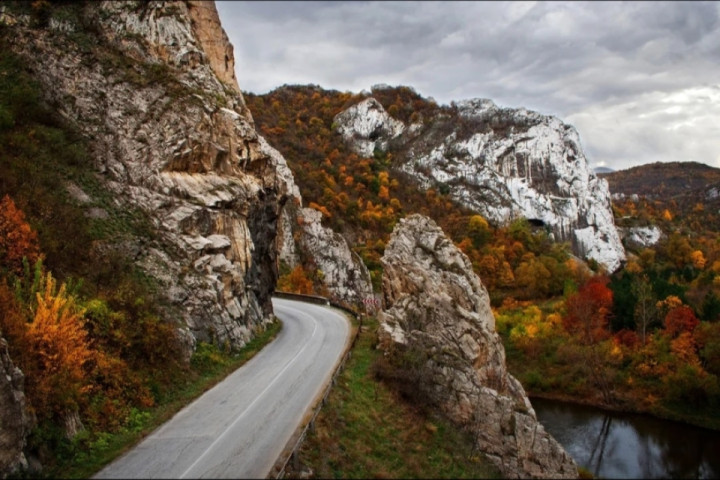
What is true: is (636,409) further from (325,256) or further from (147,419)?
(147,419)

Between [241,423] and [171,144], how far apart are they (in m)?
15.3

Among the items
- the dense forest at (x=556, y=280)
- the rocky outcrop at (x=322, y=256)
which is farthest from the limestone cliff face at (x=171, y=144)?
the rocky outcrop at (x=322, y=256)

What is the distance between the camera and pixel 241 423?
14156 mm

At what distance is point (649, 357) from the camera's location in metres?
44.1

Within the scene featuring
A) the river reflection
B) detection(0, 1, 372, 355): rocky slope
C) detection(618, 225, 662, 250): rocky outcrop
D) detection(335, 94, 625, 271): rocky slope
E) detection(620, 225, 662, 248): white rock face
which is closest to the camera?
detection(0, 1, 372, 355): rocky slope

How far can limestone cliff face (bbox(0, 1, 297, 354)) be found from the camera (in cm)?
2098

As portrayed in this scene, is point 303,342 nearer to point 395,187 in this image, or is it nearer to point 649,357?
point 649,357

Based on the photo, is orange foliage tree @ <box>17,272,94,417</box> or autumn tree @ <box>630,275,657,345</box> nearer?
orange foliage tree @ <box>17,272,94,417</box>

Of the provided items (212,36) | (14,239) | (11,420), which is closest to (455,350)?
(11,420)

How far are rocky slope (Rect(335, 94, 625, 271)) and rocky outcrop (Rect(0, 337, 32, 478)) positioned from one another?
104 metres

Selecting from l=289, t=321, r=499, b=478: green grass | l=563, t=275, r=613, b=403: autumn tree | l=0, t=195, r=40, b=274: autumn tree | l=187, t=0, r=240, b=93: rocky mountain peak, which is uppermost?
l=187, t=0, r=240, b=93: rocky mountain peak

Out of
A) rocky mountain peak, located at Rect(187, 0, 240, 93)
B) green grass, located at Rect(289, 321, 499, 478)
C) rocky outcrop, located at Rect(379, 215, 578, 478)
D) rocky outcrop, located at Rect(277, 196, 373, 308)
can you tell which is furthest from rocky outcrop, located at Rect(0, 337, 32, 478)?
rocky outcrop, located at Rect(277, 196, 373, 308)

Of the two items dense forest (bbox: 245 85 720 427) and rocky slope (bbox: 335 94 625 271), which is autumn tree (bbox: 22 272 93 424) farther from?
rocky slope (bbox: 335 94 625 271)

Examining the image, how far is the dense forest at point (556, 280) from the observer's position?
137 feet
